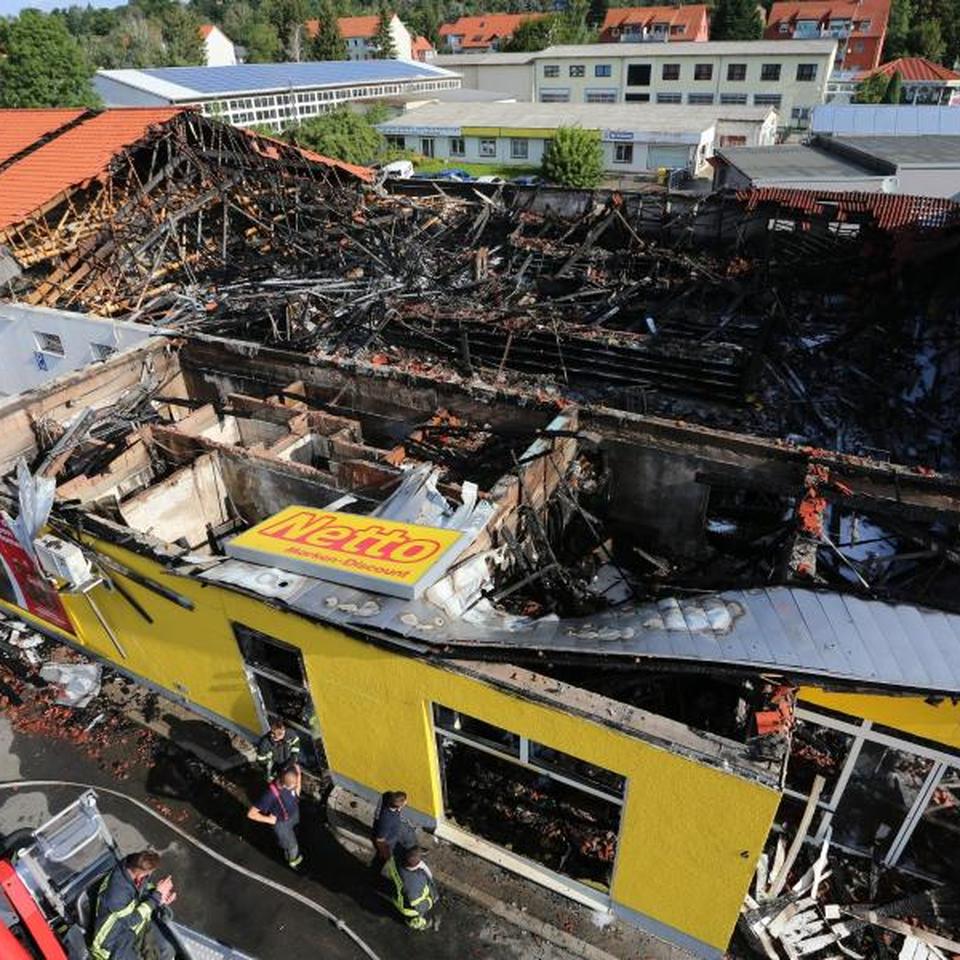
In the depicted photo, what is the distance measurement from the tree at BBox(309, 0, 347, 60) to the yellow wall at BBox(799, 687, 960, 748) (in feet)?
310

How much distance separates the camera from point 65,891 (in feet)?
24.4

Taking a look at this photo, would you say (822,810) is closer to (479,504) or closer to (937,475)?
(937,475)

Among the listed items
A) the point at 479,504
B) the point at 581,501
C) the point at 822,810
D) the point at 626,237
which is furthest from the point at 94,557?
the point at 626,237

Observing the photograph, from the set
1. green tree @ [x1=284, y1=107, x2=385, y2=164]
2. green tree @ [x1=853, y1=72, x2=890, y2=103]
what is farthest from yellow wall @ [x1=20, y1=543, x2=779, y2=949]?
green tree @ [x1=853, y1=72, x2=890, y2=103]

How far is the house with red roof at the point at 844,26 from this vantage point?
6975 centimetres

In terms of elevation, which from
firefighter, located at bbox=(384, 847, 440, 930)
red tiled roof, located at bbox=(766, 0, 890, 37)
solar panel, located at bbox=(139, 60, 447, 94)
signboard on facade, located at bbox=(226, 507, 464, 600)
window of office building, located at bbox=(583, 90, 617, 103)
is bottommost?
firefighter, located at bbox=(384, 847, 440, 930)

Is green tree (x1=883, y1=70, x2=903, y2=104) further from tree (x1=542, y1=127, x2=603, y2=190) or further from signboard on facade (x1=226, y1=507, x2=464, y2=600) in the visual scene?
signboard on facade (x1=226, y1=507, x2=464, y2=600)

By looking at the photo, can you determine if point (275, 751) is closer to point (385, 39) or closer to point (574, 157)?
point (574, 157)

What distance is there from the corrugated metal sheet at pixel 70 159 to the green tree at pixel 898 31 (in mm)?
84701

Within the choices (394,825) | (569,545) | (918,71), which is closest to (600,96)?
(918,71)

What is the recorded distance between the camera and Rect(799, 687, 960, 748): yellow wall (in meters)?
6.21

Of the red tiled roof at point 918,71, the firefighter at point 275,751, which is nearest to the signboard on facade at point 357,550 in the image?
the firefighter at point 275,751

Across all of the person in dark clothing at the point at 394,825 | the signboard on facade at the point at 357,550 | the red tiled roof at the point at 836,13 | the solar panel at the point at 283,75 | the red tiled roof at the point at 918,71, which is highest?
the red tiled roof at the point at 836,13

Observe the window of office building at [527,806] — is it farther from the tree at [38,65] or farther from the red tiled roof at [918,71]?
the red tiled roof at [918,71]
